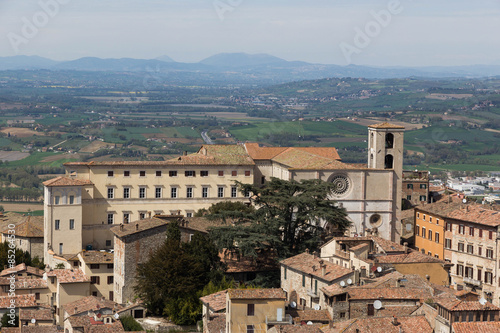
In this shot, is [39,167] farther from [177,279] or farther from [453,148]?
[177,279]

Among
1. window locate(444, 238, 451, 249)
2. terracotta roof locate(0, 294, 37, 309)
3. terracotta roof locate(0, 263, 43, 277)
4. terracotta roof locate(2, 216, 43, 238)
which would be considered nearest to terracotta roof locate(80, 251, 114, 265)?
terracotta roof locate(0, 263, 43, 277)

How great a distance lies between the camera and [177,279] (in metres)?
42.2

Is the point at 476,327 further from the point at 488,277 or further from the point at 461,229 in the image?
the point at 461,229

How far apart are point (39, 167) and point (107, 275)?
345 ft

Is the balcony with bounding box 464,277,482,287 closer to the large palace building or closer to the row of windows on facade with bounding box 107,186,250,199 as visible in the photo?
the large palace building

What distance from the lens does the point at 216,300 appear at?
38031 mm

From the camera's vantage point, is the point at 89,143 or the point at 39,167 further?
the point at 89,143

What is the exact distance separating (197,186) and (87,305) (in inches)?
692

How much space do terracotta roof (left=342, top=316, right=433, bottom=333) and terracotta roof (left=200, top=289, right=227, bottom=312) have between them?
6.48 metres

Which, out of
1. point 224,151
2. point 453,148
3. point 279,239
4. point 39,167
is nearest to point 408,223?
point 224,151

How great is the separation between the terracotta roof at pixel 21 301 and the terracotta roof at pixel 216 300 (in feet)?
32.4

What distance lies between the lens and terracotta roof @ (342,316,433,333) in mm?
32312

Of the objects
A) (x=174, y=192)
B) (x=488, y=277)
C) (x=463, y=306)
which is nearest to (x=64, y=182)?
(x=174, y=192)

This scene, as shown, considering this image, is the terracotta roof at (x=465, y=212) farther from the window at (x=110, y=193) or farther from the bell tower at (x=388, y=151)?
the window at (x=110, y=193)
